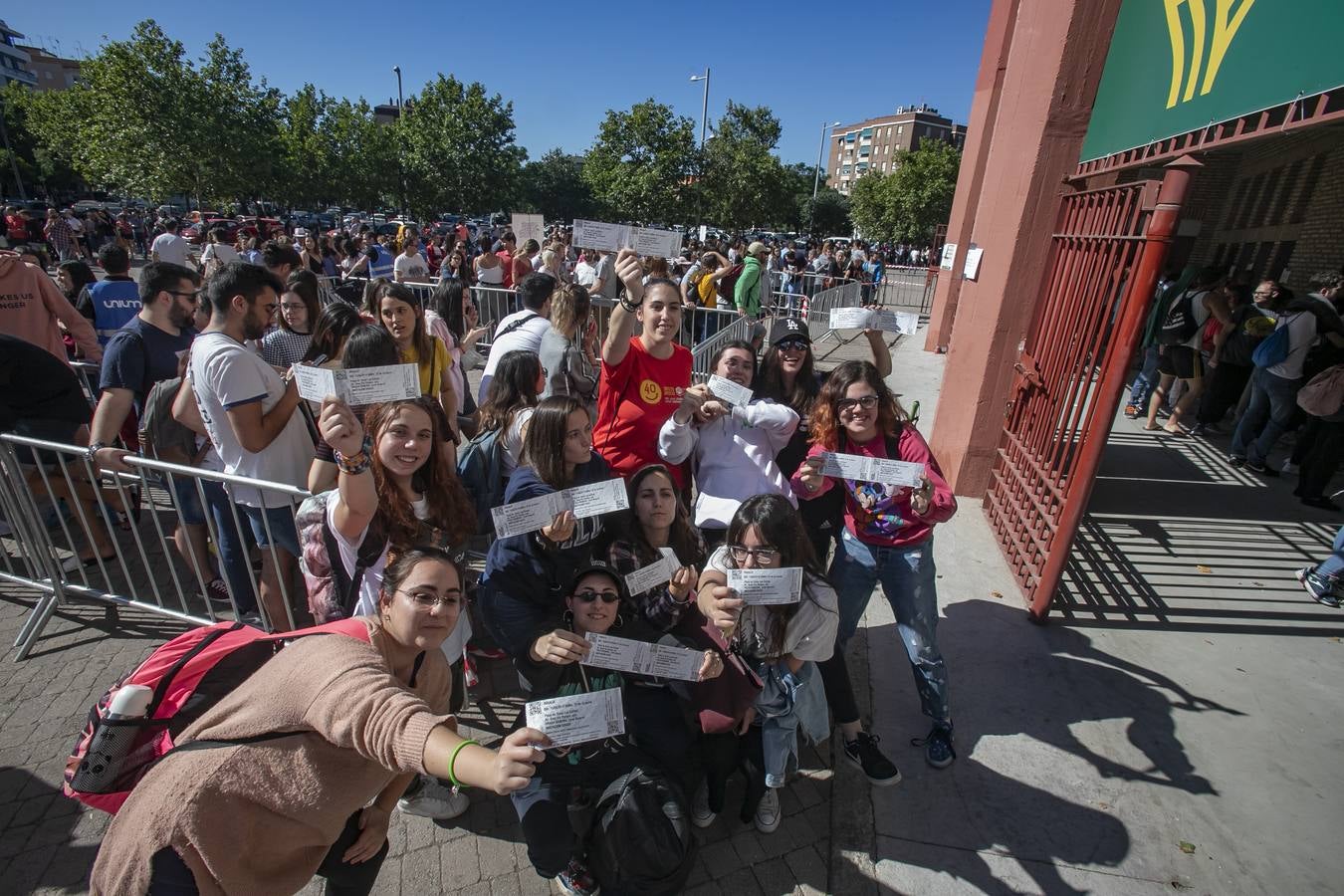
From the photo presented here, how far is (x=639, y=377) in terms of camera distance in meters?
3.66

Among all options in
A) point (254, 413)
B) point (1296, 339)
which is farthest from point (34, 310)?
point (1296, 339)

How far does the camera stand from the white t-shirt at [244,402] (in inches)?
119

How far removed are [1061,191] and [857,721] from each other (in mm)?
4724

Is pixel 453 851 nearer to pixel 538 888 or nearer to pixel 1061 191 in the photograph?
pixel 538 888

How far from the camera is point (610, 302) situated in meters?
9.27

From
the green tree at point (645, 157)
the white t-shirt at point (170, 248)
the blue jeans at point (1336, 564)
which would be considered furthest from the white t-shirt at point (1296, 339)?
the green tree at point (645, 157)

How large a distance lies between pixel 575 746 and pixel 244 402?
2.30 m

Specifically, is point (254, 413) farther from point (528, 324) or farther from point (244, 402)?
point (528, 324)

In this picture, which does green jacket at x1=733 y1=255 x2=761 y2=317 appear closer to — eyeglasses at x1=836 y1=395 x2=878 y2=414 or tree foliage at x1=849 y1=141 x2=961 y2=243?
eyeglasses at x1=836 y1=395 x2=878 y2=414

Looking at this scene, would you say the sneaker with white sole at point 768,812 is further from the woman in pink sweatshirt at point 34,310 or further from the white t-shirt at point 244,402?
the woman in pink sweatshirt at point 34,310

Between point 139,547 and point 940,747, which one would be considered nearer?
point 940,747

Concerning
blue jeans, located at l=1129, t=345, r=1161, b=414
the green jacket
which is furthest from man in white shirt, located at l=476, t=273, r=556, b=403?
blue jeans, located at l=1129, t=345, r=1161, b=414

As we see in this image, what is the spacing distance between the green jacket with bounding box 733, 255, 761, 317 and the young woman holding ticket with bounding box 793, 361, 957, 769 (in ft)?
21.6

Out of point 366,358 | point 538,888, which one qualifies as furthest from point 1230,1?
point 538,888
